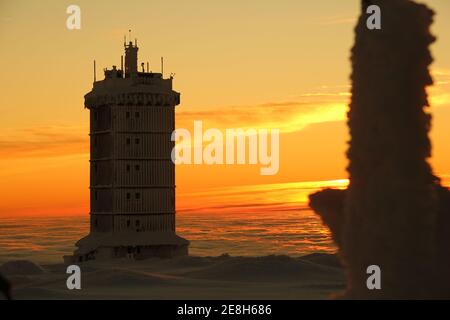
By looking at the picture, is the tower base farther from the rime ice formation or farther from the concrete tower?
the rime ice formation

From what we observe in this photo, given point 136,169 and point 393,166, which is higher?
point 136,169

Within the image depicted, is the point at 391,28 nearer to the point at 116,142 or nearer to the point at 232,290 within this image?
the point at 232,290

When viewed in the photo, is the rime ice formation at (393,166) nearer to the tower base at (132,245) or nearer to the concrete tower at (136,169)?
the concrete tower at (136,169)


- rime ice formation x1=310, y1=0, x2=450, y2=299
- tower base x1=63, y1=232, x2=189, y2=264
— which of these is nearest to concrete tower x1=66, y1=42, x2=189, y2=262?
tower base x1=63, y1=232, x2=189, y2=264

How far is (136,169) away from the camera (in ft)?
240

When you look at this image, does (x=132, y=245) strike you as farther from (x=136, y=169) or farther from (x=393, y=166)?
(x=393, y=166)

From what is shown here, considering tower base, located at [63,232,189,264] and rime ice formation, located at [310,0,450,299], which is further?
tower base, located at [63,232,189,264]

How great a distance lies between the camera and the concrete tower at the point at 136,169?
7294cm

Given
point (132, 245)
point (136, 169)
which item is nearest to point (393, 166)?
point (136, 169)

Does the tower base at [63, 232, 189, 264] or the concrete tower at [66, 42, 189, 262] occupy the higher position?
the concrete tower at [66, 42, 189, 262]

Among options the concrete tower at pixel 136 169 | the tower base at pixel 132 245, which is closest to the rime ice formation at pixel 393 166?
the concrete tower at pixel 136 169

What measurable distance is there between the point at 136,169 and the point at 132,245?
4255 mm

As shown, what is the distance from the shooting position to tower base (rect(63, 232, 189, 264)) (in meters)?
73.5
